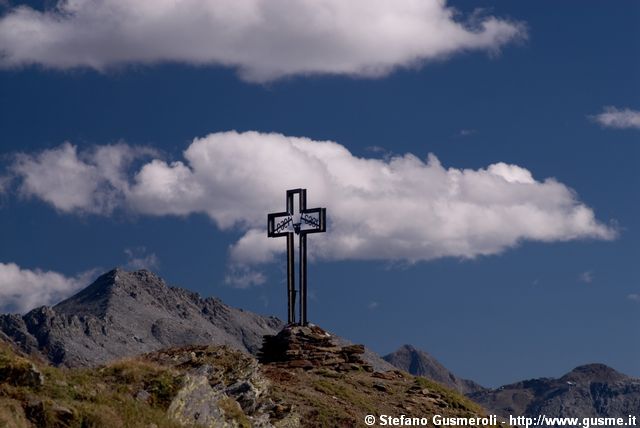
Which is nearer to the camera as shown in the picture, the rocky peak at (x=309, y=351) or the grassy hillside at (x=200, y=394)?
the grassy hillside at (x=200, y=394)

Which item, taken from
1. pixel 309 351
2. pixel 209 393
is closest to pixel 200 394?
pixel 209 393

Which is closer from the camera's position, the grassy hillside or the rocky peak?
the grassy hillside

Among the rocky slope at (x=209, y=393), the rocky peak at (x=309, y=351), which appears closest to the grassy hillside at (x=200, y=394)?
the rocky slope at (x=209, y=393)

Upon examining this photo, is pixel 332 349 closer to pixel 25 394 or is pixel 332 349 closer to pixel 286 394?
pixel 286 394

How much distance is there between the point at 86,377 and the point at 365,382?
17030 millimetres

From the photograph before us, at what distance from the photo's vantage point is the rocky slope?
3058 cm

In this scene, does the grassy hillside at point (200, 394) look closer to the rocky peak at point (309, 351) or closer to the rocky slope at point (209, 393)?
the rocky slope at point (209, 393)

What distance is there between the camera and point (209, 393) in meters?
35.3

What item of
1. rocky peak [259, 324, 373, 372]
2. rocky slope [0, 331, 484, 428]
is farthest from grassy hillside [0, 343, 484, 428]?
rocky peak [259, 324, 373, 372]

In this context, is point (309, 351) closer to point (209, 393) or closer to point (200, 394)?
point (209, 393)

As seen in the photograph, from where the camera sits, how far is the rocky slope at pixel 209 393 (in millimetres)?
30578

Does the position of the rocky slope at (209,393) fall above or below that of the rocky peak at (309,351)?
below

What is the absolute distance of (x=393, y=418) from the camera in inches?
1714

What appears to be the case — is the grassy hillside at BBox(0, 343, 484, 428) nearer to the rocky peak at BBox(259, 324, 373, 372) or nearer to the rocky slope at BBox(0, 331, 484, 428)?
the rocky slope at BBox(0, 331, 484, 428)
